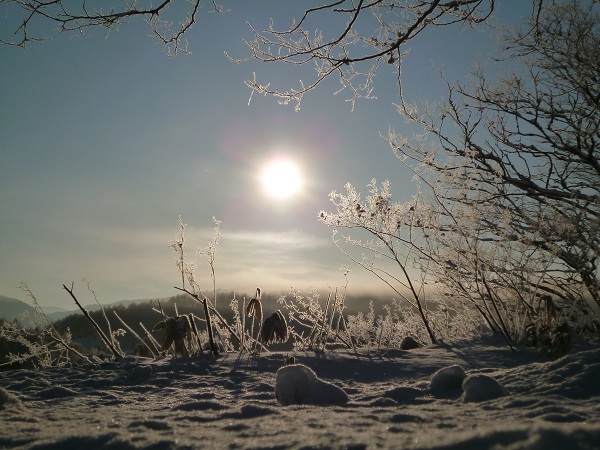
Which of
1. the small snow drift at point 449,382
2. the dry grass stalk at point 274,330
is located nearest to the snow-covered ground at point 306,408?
the small snow drift at point 449,382

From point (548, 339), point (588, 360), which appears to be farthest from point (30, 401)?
point (548, 339)

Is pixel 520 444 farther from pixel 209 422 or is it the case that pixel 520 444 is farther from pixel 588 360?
pixel 588 360

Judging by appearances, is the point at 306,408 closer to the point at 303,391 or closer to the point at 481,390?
the point at 303,391

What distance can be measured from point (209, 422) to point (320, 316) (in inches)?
104

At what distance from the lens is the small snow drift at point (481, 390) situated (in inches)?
68.0

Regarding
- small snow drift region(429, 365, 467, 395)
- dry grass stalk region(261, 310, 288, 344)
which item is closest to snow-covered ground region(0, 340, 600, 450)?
small snow drift region(429, 365, 467, 395)

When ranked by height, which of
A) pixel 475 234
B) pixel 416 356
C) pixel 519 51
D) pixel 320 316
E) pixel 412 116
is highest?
pixel 519 51

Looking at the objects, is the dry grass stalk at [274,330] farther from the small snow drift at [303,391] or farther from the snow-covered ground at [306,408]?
the small snow drift at [303,391]

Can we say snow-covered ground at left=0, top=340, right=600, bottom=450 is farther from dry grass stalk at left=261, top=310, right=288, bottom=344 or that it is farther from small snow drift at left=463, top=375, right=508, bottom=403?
dry grass stalk at left=261, top=310, right=288, bottom=344

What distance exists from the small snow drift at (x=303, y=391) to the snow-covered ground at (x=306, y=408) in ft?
0.04

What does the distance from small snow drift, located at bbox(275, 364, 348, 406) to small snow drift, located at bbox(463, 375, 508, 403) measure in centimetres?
48

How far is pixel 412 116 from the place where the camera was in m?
6.11

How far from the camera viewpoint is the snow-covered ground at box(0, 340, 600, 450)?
1237mm

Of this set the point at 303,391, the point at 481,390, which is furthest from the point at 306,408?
the point at 481,390
